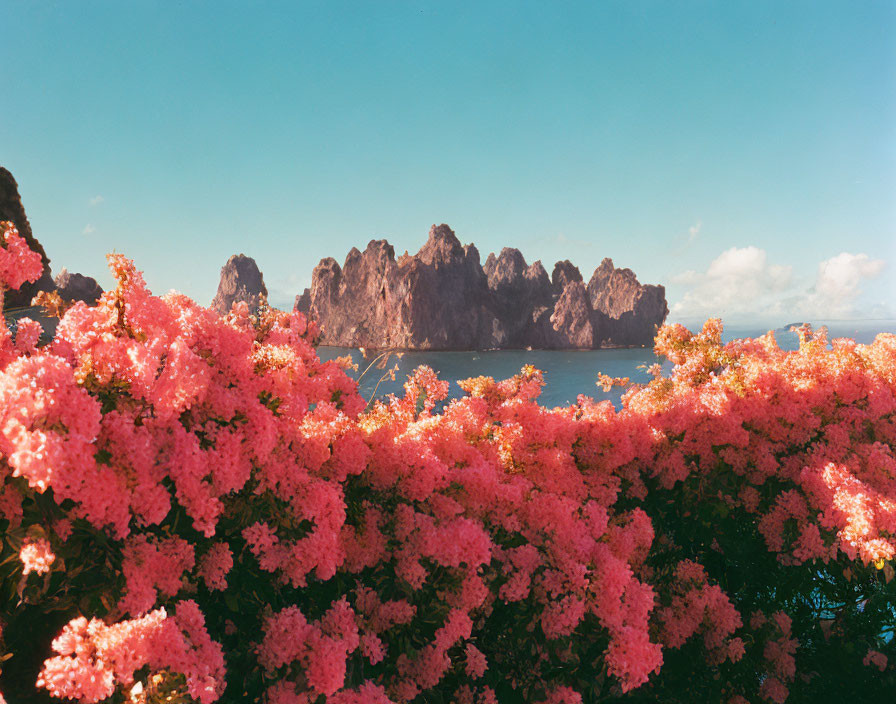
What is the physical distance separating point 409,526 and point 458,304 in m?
127

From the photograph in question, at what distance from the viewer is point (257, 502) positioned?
2.94 metres

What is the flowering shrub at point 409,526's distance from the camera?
2438 mm

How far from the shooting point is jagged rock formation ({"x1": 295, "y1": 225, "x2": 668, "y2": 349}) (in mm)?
126125

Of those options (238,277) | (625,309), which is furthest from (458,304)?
(238,277)

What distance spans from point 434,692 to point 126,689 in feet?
6.24

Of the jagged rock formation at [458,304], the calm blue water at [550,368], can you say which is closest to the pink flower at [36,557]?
the calm blue water at [550,368]

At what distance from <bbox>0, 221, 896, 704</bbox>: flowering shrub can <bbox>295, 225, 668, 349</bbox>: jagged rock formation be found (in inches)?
4514

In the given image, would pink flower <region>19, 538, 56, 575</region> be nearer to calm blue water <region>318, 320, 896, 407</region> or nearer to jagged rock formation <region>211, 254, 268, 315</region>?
calm blue water <region>318, 320, 896, 407</region>

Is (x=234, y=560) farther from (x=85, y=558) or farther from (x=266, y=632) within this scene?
(x=85, y=558)

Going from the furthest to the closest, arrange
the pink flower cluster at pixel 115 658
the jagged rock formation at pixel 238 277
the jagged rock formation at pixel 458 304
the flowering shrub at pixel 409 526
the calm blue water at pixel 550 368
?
the jagged rock formation at pixel 238 277
the jagged rock formation at pixel 458 304
the calm blue water at pixel 550 368
the flowering shrub at pixel 409 526
the pink flower cluster at pixel 115 658

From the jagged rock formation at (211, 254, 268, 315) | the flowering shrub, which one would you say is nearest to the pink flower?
the flowering shrub

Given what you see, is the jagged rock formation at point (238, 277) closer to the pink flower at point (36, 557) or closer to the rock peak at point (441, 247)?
the rock peak at point (441, 247)

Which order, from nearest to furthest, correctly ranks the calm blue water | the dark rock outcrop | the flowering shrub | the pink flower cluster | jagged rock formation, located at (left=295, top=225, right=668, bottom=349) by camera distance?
the pink flower cluster, the flowering shrub, the calm blue water, jagged rock formation, located at (left=295, top=225, right=668, bottom=349), the dark rock outcrop

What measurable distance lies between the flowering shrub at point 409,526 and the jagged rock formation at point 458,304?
376 feet
